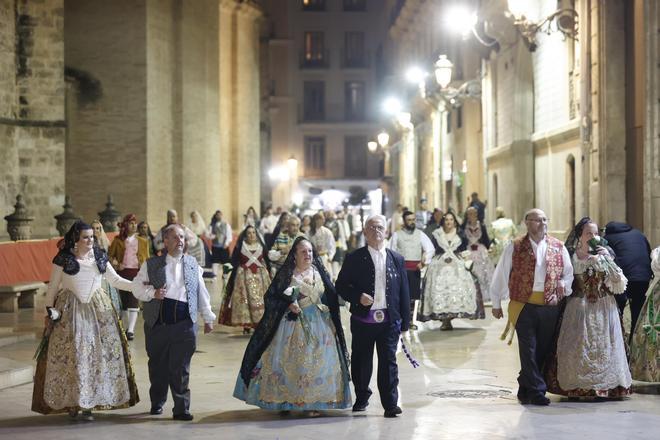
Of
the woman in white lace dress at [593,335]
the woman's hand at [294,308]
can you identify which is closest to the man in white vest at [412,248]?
the woman in white lace dress at [593,335]

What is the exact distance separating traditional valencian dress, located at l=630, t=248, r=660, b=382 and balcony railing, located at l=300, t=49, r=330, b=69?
66707 mm

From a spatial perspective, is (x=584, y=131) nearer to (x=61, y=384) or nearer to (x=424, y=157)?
(x=61, y=384)

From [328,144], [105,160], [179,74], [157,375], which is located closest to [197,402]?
[157,375]

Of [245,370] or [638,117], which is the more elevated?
[638,117]

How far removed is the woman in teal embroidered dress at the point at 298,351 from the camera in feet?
34.4

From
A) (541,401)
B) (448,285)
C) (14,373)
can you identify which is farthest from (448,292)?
(14,373)

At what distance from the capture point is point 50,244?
23719 mm

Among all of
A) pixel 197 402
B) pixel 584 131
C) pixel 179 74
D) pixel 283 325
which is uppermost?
pixel 179 74

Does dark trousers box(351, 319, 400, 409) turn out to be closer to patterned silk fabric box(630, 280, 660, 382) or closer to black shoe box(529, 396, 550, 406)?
black shoe box(529, 396, 550, 406)

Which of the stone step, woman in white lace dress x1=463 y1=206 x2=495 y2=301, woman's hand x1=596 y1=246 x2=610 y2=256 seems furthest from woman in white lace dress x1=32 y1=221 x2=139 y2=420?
woman in white lace dress x1=463 y1=206 x2=495 y2=301

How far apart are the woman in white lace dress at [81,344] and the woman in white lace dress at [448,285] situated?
25.5 feet

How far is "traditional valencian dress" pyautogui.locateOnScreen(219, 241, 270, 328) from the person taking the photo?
17.2 metres

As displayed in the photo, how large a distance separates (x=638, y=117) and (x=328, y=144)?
190 feet

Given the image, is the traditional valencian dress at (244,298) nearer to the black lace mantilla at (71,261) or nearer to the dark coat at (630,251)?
the dark coat at (630,251)
